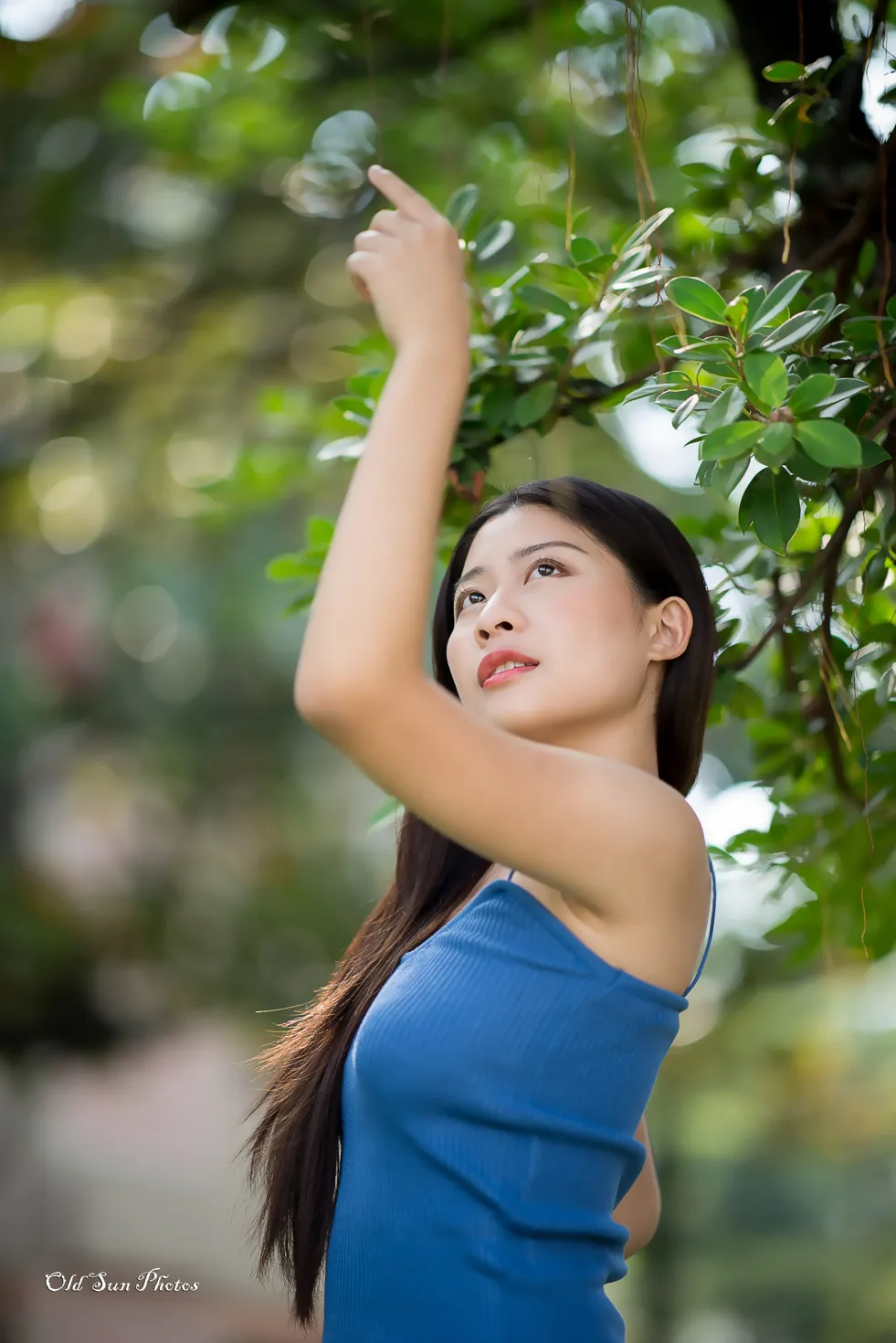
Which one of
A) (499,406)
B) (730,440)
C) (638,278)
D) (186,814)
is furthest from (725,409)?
(186,814)

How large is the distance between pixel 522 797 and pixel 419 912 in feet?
1.27

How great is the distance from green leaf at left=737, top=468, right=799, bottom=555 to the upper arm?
178mm

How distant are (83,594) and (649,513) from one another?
2691 mm

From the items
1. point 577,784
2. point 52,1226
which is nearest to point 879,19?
point 577,784

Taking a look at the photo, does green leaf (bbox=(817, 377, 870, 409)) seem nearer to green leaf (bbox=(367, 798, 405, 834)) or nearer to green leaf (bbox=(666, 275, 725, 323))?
green leaf (bbox=(666, 275, 725, 323))

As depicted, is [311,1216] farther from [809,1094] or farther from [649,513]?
[809,1094]

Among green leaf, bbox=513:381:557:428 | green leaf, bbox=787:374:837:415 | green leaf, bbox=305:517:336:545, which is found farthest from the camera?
green leaf, bbox=305:517:336:545

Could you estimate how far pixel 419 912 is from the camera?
3.50 feet

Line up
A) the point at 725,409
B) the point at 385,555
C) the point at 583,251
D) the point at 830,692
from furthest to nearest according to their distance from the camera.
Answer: the point at 830,692 → the point at 583,251 → the point at 725,409 → the point at 385,555

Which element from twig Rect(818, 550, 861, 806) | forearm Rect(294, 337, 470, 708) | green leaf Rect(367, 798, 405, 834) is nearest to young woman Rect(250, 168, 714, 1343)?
forearm Rect(294, 337, 470, 708)

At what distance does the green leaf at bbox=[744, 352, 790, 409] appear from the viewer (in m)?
0.76

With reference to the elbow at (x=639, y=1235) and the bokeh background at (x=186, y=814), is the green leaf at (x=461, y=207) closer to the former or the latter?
the elbow at (x=639, y=1235)

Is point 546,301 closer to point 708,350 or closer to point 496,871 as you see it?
point 708,350

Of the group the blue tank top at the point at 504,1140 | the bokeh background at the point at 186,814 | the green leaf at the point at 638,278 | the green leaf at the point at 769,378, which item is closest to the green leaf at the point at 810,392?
the green leaf at the point at 769,378
